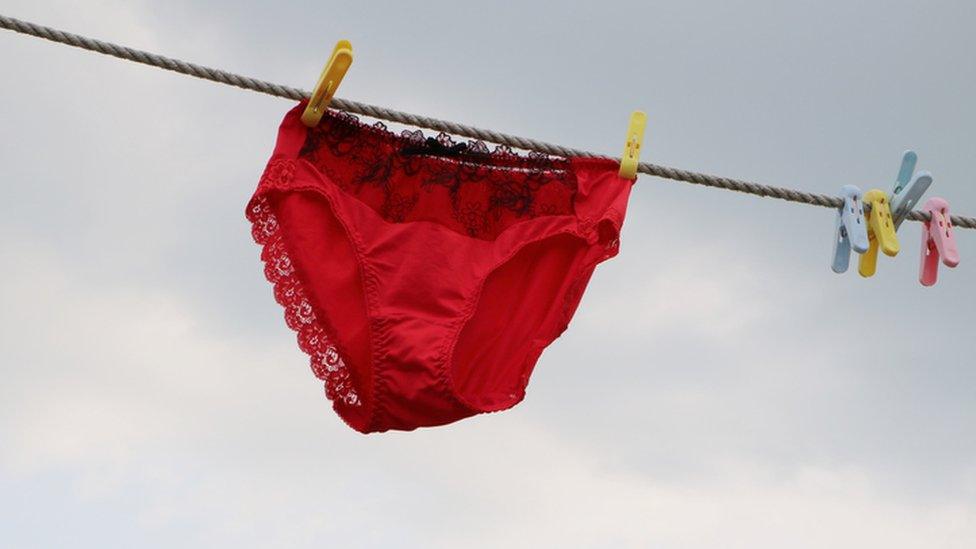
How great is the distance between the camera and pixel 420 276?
422 cm

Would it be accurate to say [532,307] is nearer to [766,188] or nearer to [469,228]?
[469,228]

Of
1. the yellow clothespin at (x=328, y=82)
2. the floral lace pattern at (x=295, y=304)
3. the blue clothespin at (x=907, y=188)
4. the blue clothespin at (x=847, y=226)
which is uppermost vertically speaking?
the blue clothespin at (x=907, y=188)

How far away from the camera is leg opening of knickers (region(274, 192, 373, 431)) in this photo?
412 cm

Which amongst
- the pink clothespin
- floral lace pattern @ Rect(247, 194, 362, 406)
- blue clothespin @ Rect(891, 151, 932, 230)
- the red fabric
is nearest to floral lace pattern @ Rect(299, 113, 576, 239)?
the red fabric

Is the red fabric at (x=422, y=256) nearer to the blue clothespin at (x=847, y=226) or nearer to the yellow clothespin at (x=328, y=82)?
the yellow clothespin at (x=328, y=82)

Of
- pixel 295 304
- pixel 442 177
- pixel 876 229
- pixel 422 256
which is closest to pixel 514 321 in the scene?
pixel 422 256

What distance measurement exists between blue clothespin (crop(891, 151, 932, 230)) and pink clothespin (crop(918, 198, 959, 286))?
12 cm

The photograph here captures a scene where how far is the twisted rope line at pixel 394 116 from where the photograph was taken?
11.6 feet

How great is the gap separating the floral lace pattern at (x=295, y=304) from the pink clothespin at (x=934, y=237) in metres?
1.82

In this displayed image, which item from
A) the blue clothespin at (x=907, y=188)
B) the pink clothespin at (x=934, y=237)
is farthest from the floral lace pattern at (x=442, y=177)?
the pink clothespin at (x=934, y=237)

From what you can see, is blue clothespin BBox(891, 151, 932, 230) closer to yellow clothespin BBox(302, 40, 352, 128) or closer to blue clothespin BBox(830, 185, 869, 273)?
blue clothespin BBox(830, 185, 869, 273)

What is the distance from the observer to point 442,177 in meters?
4.36

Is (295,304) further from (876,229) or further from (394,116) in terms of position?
(876,229)

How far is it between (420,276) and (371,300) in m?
0.17
